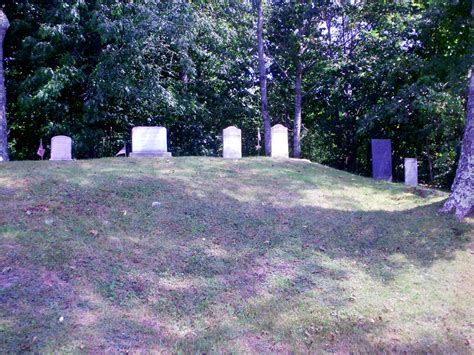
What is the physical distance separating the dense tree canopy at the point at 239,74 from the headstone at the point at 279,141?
3852 millimetres

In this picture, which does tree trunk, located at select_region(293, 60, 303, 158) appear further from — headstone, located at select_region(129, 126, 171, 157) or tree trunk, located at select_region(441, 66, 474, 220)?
tree trunk, located at select_region(441, 66, 474, 220)

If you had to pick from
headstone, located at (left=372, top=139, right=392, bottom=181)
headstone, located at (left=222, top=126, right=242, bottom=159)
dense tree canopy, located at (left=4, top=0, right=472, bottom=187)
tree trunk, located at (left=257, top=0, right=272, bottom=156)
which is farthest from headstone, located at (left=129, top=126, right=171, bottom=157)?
headstone, located at (left=372, top=139, right=392, bottom=181)

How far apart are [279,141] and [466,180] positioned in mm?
7103

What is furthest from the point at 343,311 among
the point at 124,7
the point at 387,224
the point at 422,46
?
the point at 422,46

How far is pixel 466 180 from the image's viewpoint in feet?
21.8

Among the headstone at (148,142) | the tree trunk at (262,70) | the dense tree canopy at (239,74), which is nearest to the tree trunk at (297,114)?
the dense tree canopy at (239,74)

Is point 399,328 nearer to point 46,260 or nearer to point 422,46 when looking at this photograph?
point 46,260

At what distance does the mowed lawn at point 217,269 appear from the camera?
160 inches

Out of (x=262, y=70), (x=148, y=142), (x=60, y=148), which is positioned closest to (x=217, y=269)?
(x=148, y=142)

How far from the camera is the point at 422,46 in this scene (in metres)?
16.2

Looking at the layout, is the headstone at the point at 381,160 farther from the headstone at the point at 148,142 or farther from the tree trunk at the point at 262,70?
the headstone at the point at 148,142

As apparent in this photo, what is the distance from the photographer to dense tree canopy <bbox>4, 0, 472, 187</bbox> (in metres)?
13.5

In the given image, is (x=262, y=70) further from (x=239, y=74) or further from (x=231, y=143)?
(x=231, y=143)

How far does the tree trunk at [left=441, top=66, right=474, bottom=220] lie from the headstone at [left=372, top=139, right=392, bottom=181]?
26.0 feet
